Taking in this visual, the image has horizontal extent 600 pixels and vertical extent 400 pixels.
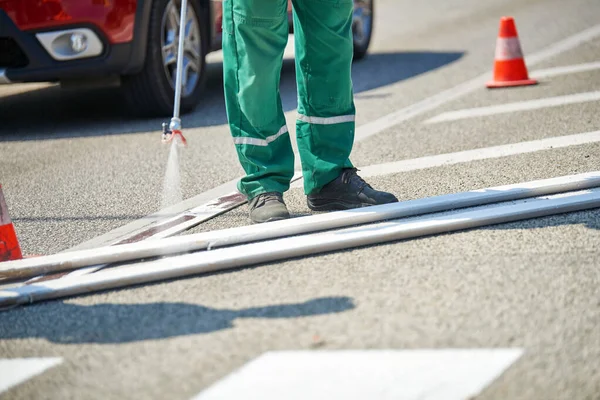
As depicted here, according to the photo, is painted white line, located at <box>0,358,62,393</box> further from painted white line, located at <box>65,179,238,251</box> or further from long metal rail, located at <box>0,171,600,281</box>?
painted white line, located at <box>65,179,238,251</box>

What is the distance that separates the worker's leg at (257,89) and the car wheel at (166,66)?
2.80m

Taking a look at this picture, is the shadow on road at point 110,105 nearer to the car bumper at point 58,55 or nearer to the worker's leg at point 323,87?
the car bumper at point 58,55

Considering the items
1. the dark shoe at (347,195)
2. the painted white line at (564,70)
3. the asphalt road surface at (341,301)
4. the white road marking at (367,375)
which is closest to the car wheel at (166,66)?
the asphalt road surface at (341,301)

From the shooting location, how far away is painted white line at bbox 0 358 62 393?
2.66 meters

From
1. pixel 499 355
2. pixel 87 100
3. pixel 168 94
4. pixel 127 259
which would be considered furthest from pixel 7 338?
pixel 87 100

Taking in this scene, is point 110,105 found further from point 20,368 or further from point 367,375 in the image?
point 367,375

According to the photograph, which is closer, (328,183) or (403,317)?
(403,317)

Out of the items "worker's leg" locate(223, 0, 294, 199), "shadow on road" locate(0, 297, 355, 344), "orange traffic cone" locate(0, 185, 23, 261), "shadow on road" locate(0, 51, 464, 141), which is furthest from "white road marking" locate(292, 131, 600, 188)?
"shadow on road" locate(0, 51, 464, 141)

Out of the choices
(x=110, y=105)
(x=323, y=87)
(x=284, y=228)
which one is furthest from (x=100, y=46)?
(x=284, y=228)

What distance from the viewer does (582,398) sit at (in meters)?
2.27

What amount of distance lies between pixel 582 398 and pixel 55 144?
15.7 feet

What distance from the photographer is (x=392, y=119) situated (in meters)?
6.55

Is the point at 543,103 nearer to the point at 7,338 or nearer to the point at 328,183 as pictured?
the point at 328,183

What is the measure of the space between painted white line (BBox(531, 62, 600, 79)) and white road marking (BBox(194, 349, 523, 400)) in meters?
5.60
